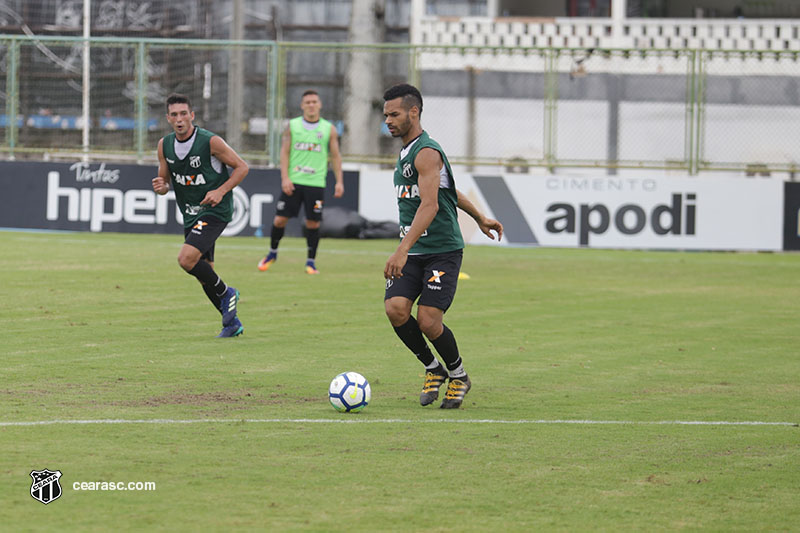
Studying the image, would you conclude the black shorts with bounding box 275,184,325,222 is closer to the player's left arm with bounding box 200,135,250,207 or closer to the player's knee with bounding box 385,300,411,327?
the player's left arm with bounding box 200,135,250,207

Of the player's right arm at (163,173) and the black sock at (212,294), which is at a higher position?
the player's right arm at (163,173)

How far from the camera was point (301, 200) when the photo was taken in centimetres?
1748

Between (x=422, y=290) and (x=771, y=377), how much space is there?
3012 millimetres

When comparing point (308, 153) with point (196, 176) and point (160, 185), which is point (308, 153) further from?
point (160, 185)

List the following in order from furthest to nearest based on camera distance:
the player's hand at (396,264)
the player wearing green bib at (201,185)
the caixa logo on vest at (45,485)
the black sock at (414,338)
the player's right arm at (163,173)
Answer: the player's right arm at (163,173)
the player wearing green bib at (201,185)
the black sock at (414,338)
the player's hand at (396,264)
the caixa logo on vest at (45,485)

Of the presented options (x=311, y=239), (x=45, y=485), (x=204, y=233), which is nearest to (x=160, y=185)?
(x=204, y=233)

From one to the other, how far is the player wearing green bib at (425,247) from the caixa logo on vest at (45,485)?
8.53 ft

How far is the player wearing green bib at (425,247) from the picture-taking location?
301 inches

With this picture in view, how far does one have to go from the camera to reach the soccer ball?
738 cm

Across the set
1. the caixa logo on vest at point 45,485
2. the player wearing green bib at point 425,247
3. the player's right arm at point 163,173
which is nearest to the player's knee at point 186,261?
the player's right arm at point 163,173

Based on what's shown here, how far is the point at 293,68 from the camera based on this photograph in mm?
36375

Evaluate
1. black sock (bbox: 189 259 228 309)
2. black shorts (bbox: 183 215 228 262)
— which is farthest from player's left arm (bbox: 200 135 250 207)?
black sock (bbox: 189 259 228 309)

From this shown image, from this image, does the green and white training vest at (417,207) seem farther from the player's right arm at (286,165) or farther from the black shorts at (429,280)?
the player's right arm at (286,165)

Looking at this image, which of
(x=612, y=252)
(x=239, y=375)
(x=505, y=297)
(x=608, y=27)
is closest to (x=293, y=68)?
(x=608, y=27)
